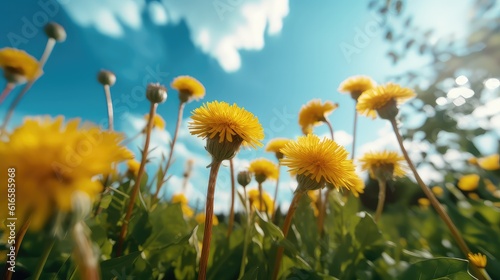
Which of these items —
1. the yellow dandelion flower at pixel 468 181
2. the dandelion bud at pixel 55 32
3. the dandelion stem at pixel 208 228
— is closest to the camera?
the dandelion stem at pixel 208 228

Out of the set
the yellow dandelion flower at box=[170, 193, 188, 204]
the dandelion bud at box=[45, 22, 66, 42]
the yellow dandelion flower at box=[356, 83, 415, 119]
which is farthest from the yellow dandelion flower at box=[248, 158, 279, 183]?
the dandelion bud at box=[45, 22, 66, 42]

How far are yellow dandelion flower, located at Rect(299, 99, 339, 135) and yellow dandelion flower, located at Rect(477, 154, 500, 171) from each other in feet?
7.70

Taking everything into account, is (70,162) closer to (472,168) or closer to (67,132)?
(67,132)

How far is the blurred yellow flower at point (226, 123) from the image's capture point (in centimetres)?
88

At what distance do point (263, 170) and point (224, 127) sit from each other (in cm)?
85

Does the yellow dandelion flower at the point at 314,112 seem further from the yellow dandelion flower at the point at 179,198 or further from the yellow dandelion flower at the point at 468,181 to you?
the yellow dandelion flower at the point at 468,181

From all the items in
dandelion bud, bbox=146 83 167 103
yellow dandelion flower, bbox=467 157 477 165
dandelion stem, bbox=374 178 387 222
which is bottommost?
dandelion stem, bbox=374 178 387 222

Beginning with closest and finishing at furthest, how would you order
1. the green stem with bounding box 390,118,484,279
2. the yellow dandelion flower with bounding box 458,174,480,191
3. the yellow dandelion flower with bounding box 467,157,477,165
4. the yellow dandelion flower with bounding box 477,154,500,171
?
the green stem with bounding box 390,118,484,279
the yellow dandelion flower with bounding box 477,154,500,171
the yellow dandelion flower with bounding box 467,157,477,165
the yellow dandelion flower with bounding box 458,174,480,191

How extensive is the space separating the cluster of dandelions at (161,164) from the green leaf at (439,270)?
0.18 metres

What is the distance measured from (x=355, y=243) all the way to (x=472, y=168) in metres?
2.70

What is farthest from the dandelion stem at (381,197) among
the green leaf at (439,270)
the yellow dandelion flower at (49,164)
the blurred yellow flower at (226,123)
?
the yellow dandelion flower at (49,164)

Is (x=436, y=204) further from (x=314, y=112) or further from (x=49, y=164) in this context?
(x=49, y=164)

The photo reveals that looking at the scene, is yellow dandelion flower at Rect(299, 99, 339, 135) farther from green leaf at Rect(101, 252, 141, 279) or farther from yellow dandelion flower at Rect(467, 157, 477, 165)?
yellow dandelion flower at Rect(467, 157, 477, 165)

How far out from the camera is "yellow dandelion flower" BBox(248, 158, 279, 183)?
1.67 meters
